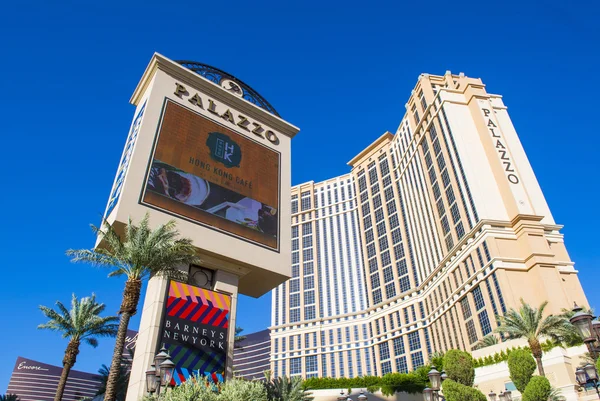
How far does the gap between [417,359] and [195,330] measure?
63.9 meters

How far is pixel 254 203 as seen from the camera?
31.3 meters

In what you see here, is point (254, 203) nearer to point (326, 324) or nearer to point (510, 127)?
point (510, 127)

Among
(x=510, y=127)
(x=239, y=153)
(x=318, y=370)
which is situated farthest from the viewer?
(x=318, y=370)

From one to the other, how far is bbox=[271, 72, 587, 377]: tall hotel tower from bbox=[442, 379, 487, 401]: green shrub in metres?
27.5

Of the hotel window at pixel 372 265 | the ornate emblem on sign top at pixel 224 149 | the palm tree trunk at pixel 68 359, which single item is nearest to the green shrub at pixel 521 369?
the ornate emblem on sign top at pixel 224 149

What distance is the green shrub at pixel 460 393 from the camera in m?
28.4

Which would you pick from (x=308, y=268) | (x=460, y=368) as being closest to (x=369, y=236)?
(x=308, y=268)

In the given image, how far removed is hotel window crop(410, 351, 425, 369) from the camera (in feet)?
254

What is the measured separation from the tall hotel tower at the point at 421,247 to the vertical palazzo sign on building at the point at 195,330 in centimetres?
4105

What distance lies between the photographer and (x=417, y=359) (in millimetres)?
78250

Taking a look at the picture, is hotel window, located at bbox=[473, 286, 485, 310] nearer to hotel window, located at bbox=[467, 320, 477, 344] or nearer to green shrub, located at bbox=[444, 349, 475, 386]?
hotel window, located at bbox=[467, 320, 477, 344]

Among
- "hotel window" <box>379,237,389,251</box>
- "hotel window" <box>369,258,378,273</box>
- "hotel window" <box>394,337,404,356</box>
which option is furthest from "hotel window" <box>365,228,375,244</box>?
"hotel window" <box>394,337,404,356</box>

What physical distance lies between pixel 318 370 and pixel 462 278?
44589mm

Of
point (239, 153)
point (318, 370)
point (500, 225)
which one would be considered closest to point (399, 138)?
point (500, 225)
